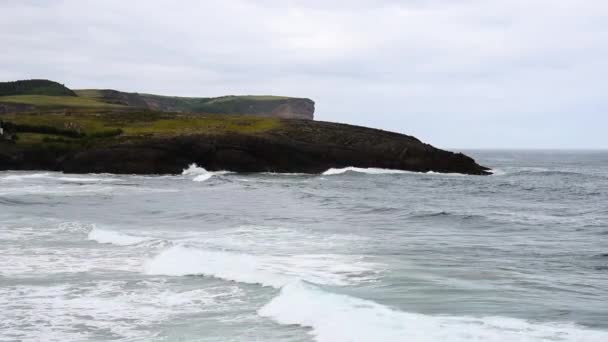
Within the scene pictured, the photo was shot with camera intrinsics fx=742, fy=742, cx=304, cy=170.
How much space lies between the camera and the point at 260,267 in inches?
689

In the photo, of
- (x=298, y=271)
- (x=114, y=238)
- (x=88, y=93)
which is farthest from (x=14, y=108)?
(x=298, y=271)

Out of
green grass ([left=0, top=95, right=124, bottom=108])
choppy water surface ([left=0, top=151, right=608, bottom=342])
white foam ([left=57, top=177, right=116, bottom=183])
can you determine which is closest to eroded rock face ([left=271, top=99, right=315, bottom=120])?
green grass ([left=0, top=95, right=124, bottom=108])

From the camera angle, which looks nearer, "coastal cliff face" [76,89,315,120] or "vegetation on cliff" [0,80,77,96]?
"vegetation on cliff" [0,80,77,96]

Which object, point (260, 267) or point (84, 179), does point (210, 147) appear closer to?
point (84, 179)

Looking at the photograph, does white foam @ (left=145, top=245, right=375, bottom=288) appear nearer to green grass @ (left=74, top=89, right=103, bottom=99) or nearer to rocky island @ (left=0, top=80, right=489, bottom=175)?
rocky island @ (left=0, top=80, right=489, bottom=175)

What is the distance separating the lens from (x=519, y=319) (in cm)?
1228

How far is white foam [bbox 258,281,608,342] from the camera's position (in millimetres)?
11125

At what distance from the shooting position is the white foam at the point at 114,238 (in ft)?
71.1

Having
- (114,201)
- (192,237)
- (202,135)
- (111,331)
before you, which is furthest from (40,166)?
(111,331)

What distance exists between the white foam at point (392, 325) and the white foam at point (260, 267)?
241 cm

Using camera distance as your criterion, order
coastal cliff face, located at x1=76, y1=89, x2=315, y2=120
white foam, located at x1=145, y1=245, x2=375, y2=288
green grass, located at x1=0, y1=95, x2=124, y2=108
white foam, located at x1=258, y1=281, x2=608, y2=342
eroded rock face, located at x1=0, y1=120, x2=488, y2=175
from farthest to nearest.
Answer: coastal cliff face, located at x1=76, y1=89, x2=315, y2=120 → green grass, located at x1=0, y1=95, x2=124, y2=108 → eroded rock face, located at x1=0, y1=120, x2=488, y2=175 → white foam, located at x1=145, y1=245, x2=375, y2=288 → white foam, located at x1=258, y1=281, x2=608, y2=342

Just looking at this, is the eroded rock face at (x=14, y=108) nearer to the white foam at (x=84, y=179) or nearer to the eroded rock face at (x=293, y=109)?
the white foam at (x=84, y=179)

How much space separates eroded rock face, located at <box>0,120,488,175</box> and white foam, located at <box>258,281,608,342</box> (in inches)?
1862

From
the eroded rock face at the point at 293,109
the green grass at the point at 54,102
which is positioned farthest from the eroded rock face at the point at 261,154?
the eroded rock face at the point at 293,109
